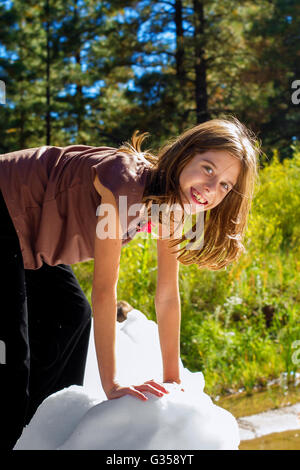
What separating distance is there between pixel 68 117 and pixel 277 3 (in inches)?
243

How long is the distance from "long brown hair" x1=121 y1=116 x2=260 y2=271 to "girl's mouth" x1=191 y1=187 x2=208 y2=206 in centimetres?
5

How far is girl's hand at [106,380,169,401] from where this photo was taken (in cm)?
154

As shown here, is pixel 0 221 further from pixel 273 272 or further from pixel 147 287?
pixel 273 272

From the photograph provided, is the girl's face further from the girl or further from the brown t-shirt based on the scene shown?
the brown t-shirt

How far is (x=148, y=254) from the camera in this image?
443 cm

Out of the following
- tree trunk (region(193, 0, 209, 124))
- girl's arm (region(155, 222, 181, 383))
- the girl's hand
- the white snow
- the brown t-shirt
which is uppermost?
tree trunk (region(193, 0, 209, 124))

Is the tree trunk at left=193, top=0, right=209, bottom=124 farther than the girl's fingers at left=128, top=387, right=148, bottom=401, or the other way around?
the tree trunk at left=193, top=0, right=209, bottom=124

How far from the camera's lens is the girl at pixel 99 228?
1654 mm

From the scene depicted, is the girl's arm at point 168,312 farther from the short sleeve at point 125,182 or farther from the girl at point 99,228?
the short sleeve at point 125,182

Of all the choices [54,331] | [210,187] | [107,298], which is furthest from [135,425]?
[210,187]

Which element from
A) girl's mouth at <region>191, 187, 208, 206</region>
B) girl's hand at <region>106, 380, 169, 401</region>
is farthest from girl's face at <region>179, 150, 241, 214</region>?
girl's hand at <region>106, 380, 169, 401</region>

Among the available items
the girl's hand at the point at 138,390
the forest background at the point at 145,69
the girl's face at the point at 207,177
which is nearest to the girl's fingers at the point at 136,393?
the girl's hand at the point at 138,390

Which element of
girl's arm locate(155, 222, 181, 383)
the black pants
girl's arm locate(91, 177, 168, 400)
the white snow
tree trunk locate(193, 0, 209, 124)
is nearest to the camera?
the white snow

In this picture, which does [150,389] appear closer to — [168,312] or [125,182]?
[168,312]
